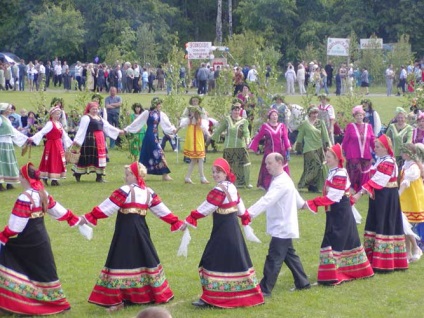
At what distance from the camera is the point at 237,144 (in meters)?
17.4

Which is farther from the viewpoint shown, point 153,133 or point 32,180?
point 153,133

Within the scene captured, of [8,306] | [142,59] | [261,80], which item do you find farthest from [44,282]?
[142,59]

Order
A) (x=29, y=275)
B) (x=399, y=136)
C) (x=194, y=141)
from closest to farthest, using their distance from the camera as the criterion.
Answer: (x=29, y=275) < (x=399, y=136) < (x=194, y=141)

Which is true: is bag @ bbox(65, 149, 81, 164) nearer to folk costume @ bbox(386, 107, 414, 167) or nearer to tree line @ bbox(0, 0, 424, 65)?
folk costume @ bbox(386, 107, 414, 167)

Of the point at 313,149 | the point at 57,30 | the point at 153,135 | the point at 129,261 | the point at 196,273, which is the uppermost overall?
the point at 57,30

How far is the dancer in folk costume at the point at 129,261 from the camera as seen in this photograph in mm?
9258

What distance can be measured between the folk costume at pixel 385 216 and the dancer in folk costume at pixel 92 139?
24.9ft

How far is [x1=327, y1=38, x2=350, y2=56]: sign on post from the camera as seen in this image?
45438 millimetres

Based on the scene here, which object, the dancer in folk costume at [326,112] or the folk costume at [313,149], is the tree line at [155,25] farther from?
the folk costume at [313,149]

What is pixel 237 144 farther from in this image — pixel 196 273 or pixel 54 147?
pixel 196 273

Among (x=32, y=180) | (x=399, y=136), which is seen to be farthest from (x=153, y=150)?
(x=32, y=180)

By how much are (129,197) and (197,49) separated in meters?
35.4

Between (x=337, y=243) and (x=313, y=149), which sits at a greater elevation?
(x=313, y=149)

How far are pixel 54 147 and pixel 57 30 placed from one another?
37505mm
